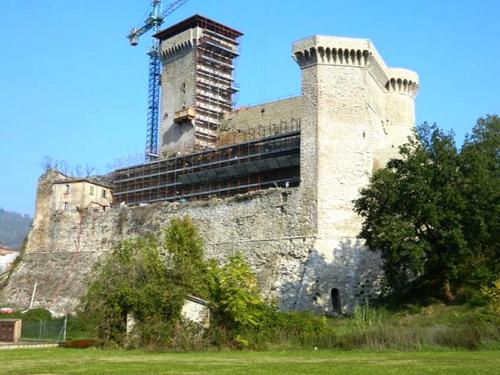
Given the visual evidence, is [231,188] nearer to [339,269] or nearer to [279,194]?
[279,194]

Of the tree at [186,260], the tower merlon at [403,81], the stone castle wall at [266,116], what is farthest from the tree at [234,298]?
the tower merlon at [403,81]

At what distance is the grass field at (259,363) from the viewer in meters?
14.8

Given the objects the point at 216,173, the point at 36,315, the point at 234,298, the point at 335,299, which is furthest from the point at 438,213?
the point at 36,315

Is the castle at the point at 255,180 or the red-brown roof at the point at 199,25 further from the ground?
the red-brown roof at the point at 199,25

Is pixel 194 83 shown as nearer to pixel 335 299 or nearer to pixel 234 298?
pixel 335 299

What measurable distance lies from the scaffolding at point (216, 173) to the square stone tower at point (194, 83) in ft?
9.59

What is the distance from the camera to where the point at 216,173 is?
45.2 meters

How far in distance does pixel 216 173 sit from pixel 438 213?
63.8ft

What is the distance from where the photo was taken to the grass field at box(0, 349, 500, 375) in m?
14.8

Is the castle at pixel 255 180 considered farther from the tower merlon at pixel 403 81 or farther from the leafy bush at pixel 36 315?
the leafy bush at pixel 36 315

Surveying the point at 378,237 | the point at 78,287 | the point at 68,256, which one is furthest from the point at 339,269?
the point at 68,256

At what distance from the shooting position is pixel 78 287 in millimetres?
44125

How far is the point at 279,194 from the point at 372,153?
574 cm

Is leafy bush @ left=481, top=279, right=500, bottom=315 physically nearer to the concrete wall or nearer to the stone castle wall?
the stone castle wall
